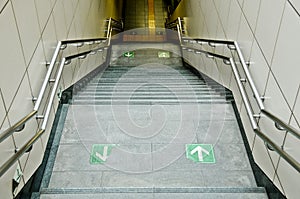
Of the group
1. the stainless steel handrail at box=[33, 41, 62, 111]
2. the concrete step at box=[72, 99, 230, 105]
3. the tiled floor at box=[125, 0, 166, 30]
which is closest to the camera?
the stainless steel handrail at box=[33, 41, 62, 111]

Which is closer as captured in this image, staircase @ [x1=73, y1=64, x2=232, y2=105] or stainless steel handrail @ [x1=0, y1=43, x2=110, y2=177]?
stainless steel handrail @ [x1=0, y1=43, x2=110, y2=177]

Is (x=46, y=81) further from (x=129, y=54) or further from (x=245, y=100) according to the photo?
(x=129, y=54)

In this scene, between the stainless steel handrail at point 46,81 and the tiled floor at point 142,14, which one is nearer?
the stainless steel handrail at point 46,81

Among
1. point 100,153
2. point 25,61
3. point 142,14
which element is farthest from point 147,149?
point 142,14

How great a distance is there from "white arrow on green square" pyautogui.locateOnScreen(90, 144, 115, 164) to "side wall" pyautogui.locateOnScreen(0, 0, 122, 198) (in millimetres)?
466

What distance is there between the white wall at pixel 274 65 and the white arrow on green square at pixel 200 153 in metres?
0.40

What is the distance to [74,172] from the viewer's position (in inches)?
118

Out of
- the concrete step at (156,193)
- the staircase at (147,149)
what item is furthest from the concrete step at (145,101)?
the concrete step at (156,193)

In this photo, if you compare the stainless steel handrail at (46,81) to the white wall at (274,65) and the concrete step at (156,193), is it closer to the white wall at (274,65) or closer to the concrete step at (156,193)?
→ the concrete step at (156,193)

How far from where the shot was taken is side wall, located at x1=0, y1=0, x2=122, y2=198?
2.12 metres

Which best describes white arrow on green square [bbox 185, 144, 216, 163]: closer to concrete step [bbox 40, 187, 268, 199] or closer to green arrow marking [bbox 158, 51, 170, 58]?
concrete step [bbox 40, 187, 268, 199]

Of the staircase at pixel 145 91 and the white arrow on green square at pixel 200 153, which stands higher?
the staircase at pixel 145 91

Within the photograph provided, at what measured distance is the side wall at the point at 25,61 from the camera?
83.7 inches

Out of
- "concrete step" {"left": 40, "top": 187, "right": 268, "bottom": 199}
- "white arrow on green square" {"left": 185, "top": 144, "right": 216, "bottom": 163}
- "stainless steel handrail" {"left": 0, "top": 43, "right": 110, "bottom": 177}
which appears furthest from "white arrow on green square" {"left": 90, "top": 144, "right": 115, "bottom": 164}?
"white arrow on green square" {"left": 185, "top": 144, "right": 216, "bottom": 163}
